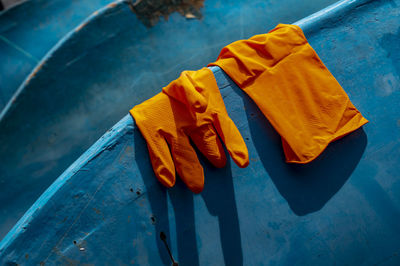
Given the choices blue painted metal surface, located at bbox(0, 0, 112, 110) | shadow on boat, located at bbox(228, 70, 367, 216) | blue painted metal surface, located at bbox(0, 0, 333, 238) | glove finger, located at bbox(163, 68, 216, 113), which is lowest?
shadow on boat, located at bbox(228, 70, 367, 216)

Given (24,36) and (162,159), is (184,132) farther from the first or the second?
(24,36)

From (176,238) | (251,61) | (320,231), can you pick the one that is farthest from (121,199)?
(320,231)

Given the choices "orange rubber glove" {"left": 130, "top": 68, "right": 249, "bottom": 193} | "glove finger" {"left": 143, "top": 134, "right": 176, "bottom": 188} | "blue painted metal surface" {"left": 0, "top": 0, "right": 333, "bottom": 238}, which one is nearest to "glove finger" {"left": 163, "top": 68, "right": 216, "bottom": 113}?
"orange rubber glove" {"left": 130, "top": 68, "right": 249, "bottom": 193}

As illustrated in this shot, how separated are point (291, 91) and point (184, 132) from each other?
0.71 metres

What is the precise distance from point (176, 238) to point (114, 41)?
222cm

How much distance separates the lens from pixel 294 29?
1986mm

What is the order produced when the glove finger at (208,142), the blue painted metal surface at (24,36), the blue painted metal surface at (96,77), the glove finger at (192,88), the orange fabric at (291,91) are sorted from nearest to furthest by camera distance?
the glove finger at (192,88) → the glove finger at (208,142) → the orange fabric at (291,91) → the blue painted metal surface at (96,77) → the blue painted metal surface at (24,36)

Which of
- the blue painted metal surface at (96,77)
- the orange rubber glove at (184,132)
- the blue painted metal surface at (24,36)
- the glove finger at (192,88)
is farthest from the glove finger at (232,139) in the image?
the blue painted metal surface at (24,36)

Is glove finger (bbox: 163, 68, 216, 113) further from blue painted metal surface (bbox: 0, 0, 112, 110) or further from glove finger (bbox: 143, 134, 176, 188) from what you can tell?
blue painted metal surface (bbox: 0, 0, 112, 110)

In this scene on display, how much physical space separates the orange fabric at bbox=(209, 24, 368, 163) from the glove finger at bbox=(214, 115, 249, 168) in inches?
10.0

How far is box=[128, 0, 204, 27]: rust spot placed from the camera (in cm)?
313

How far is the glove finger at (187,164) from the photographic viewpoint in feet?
5.57

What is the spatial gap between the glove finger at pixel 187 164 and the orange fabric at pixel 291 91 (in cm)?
52

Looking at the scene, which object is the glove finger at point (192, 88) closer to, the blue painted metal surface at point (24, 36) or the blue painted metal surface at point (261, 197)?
the blue painted metal surface at point (261, 197)
